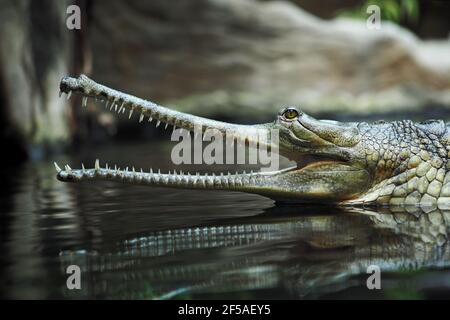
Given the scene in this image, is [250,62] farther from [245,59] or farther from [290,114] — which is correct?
[290,114]

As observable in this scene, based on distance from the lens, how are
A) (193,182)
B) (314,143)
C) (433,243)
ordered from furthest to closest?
(314,143), (193,182), (433,243)

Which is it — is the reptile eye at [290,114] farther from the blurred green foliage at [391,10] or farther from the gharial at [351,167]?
the blurred green foliage at [391,10]

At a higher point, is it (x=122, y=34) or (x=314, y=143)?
(x=122, y=34)

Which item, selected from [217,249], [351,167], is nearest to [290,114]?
[351,167]

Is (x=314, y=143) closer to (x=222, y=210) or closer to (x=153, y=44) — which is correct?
(x=222, y=210)

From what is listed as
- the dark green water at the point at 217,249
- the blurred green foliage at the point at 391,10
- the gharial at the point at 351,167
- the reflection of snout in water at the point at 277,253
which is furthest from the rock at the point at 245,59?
the reflection of snout in water at the point at 277,253
